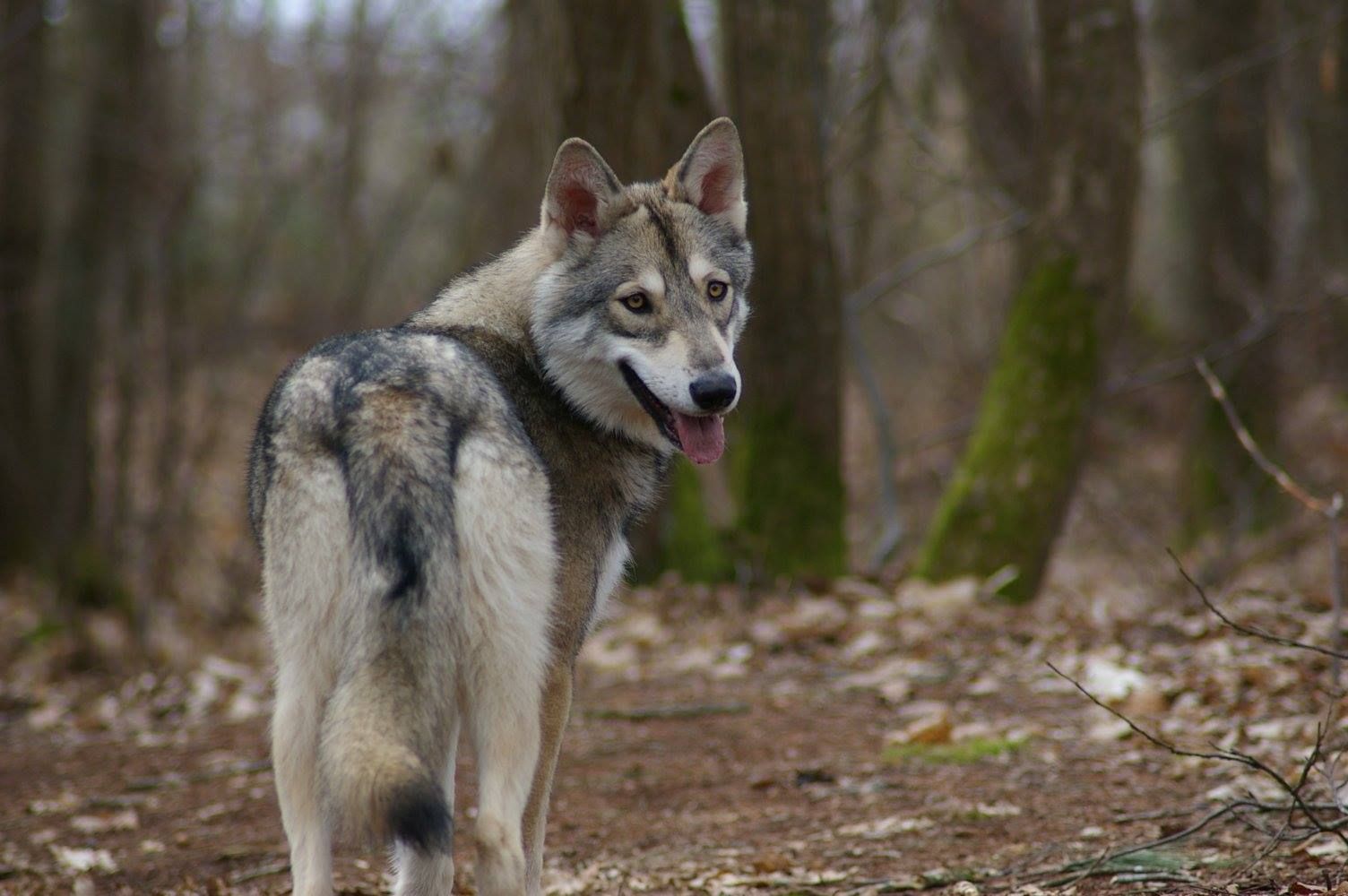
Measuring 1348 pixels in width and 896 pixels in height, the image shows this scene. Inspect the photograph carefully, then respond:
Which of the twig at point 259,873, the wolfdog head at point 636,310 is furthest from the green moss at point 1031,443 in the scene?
the twig at point 259,873

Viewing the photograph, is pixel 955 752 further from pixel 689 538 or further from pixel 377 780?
pixel 689 538

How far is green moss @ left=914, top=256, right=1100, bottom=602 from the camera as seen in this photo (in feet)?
27.3

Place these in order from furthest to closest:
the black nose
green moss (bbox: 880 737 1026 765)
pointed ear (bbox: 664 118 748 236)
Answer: green moss (bbox: 880 737 1026 765), pointed ear (bbox: 664 118 748 236), the black nose

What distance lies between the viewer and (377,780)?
2.96 meters

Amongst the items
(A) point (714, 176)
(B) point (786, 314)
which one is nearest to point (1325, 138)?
(B) point (786, 314)

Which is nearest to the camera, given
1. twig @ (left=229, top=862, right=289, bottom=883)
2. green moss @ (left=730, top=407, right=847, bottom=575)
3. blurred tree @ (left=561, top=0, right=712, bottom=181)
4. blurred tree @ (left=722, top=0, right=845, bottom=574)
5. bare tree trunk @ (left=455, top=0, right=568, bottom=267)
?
twig @ (left=229, top=862, right=289, bottom=883)

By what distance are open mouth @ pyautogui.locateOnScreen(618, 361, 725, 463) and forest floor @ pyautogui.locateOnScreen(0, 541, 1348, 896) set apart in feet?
4.66

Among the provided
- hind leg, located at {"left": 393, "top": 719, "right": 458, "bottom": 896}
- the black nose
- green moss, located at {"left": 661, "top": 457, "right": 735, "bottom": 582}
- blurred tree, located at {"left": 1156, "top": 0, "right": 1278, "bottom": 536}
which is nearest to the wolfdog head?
the black nose

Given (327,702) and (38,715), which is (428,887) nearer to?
(327,702)

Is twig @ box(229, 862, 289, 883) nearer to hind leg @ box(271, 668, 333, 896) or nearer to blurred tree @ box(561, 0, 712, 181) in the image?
hind leg @ box(271, 668, 333, 896)

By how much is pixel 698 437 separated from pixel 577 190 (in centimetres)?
101

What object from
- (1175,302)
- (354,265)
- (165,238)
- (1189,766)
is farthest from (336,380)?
(1175,302)

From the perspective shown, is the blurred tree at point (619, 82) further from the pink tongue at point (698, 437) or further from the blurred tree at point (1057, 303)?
the pink tongue at point (698, 437)

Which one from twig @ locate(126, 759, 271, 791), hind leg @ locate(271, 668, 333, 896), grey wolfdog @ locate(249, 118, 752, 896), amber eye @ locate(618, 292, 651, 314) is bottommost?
twig @ locate(126, 759, 271, 791)
